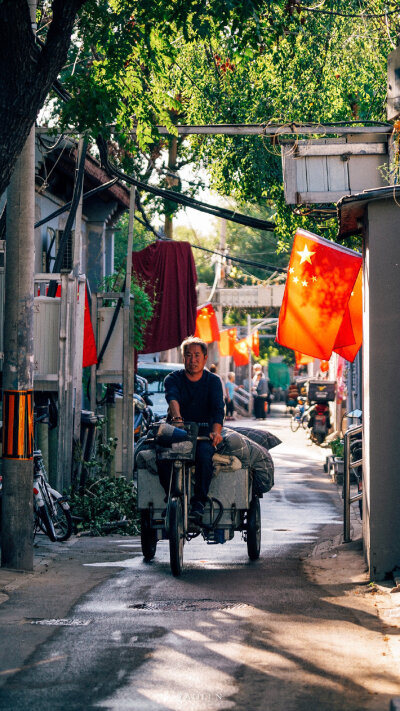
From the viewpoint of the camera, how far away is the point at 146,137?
11.6 meters

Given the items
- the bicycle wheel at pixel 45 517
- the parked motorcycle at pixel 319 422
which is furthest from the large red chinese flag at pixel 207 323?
the bicycle wheel at pixel 45 517

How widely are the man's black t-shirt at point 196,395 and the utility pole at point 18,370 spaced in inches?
58.1

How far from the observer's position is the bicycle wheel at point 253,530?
10.4m

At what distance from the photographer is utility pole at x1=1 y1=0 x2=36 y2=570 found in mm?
9641

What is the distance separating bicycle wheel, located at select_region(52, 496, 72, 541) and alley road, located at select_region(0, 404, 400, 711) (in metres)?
1.75

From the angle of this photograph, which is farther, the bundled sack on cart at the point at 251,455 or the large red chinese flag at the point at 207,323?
the large red chinese flag at the point at 207,323

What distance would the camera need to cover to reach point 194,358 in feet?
33.5

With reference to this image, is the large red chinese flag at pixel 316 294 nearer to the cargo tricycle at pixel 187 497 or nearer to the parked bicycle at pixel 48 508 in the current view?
the cargo tricycle at pixel 187 497

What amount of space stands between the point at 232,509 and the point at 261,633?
10.1 feet

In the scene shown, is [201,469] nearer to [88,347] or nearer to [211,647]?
[211,647]

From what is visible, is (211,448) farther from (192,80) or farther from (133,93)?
(192,80)

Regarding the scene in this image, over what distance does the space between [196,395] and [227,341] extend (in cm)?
3483

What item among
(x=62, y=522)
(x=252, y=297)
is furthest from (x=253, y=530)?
(x=252, y=297)

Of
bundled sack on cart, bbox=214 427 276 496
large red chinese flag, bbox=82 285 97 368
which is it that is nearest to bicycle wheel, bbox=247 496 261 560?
bundled sack on cart, bbox=214 427 276 496
